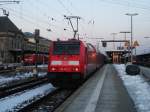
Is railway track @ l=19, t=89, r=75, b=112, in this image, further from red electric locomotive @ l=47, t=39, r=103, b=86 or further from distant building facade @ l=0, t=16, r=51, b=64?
distant building facade @ l=0, t=16, r=51, b=64

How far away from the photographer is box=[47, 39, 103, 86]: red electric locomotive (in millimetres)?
23750

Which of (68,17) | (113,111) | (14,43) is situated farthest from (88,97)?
(14,43)

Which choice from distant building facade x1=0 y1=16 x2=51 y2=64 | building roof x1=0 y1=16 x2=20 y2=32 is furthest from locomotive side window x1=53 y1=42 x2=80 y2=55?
building roof x1=0 y1=16 x2=20 y2=32

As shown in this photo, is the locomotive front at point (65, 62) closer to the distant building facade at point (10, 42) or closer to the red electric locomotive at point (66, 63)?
the red electric locomotive at point (66, 63)

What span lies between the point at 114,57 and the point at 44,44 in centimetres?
2752

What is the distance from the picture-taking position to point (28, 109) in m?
15.8

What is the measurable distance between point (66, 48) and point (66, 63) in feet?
3.63

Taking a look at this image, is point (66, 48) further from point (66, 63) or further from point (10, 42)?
point (10, 42)

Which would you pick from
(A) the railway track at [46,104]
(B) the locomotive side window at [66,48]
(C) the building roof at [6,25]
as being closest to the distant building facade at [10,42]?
(C) the building roof at [6,25]

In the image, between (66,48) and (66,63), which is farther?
(66,48)

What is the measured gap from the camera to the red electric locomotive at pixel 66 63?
23.8 meters

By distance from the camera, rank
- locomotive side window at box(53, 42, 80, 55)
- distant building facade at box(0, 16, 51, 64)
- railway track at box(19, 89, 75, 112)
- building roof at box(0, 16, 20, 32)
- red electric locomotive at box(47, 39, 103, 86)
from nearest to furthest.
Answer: railway track at box(19, 89, 75, 112)
red electric locomotive at box(47, 39, 103, 86)
locomotive side window at box(53, 42, 80, 55)
distant building facade at box(0, 16, 51, 64)
building roof at box(0, 16, 20, 32)

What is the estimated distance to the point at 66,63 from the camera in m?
24.0

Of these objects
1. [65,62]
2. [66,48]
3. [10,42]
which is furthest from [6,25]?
[65,62]
